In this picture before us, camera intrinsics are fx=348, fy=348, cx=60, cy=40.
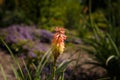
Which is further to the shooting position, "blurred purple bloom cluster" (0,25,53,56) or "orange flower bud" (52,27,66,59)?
"blurred purple bloom cluster" (0,25,53,56)

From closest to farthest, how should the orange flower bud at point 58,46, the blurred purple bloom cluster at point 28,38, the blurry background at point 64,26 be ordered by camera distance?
the orange flower bud at point 58,46 < the blurry background at point 64,26 < the blurred purple bloom cluster at point 28,38

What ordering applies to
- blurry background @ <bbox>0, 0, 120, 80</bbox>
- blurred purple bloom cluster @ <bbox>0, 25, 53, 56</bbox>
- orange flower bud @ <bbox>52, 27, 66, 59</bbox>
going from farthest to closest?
blurred purple bloom cluster @ <bbox>0, 25, 53, 56</bbox>
blurry background @ <bbox>0, 0, 120, 80</bbox>
orange flower bud @ <bbox>52, 27, 66, 59</bbox>

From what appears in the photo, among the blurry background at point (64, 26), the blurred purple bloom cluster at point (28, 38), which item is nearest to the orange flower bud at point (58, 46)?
the blurry background at point (64, 26)

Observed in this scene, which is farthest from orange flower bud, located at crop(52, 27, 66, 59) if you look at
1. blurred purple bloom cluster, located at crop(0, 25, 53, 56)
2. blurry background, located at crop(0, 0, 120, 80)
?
blurred purple bloom cluster, located at crop(0, 25, 53, 56)

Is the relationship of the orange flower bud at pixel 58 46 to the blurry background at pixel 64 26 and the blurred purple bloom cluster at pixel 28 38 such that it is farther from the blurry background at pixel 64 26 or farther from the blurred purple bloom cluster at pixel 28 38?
the blurred purple bloom cluster at pixel 28 38

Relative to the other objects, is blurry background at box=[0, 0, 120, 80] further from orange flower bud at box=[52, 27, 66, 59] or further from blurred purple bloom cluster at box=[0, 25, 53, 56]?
orange flower bud at box=[52, 27, 66, 59]

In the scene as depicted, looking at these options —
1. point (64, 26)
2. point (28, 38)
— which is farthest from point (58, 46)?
point (64, 26)

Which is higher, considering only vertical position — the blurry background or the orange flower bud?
the blurry background

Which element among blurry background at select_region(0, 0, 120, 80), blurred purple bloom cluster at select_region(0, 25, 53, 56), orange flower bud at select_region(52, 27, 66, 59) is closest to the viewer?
orange flower bud at select_region(52, 27, 66, 59)

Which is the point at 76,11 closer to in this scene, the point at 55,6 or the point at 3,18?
the point at 55,6
